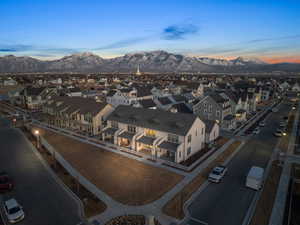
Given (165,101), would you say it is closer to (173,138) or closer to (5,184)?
(173,138)

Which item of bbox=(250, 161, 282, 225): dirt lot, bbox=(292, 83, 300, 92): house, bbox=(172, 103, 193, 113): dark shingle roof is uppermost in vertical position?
bbox=(292, 83, 300, 92): house

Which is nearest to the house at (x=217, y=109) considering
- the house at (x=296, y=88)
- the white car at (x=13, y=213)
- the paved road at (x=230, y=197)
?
the paved road at (x=230, y=197)

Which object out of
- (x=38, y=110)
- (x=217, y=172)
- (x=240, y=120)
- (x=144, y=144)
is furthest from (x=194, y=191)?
(x=38, y=110)

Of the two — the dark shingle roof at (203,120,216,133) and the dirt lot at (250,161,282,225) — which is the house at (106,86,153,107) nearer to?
the dark shingle roof at (203,120,216,133)

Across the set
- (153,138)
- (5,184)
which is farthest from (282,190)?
(5,184)

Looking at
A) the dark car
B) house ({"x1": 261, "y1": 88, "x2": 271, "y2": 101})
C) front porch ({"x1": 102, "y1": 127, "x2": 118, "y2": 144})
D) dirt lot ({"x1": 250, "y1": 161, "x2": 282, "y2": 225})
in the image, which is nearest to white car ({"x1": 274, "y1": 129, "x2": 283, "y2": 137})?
dirt lot ({"x1": 250, "y1": 161, "x2": 282, "y2": 225})

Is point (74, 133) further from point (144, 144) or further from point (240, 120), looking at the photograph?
point (240, 120)

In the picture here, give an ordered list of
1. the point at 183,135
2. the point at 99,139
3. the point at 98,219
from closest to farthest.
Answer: the point at 98,219, the point at 183,135, the point at 99,139

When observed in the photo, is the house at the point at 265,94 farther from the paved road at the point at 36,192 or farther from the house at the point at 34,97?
the paved road at the point at 36,192
